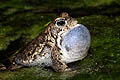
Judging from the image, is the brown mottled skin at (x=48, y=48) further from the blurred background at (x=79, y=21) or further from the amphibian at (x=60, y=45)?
the blurred background at (x=79, y=21)

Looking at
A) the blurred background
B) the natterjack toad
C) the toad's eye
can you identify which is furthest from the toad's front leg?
the toad's eye

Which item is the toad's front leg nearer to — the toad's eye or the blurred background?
the blurred background

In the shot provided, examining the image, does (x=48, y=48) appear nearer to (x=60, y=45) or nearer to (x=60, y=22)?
(x=60, y=45)

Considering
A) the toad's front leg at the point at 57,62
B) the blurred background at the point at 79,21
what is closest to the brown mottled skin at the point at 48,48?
the toad's front leg at the point at 57,62

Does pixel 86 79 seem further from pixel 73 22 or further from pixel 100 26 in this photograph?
pixel 100 26

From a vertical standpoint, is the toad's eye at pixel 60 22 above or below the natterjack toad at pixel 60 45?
above
